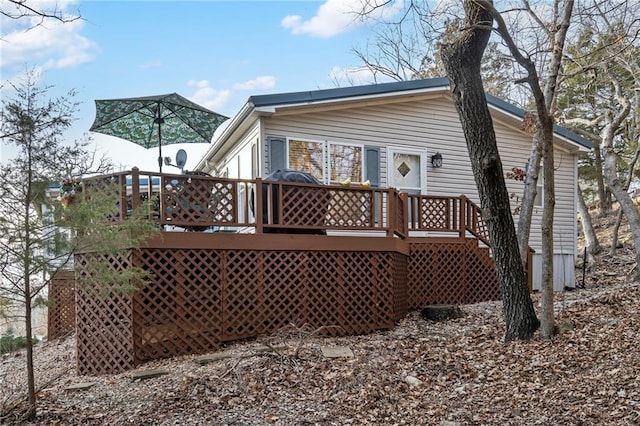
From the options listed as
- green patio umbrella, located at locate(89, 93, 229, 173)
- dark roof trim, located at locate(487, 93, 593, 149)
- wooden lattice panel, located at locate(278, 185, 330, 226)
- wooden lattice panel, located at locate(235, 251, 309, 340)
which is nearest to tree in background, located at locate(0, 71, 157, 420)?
wooden lattice panel, located at locate(235, 251, 309, 340)

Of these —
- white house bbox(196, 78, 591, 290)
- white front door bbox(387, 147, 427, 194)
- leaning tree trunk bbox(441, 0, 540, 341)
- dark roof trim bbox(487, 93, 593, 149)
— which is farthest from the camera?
dark roof trim bbox(487, 93, 593, 149)

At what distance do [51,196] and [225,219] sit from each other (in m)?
2.31

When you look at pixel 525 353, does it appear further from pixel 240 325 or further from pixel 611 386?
pixel 240 325

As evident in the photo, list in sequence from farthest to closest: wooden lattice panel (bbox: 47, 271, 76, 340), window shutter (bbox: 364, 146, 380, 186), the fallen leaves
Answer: wooden lattice panel (bbox: 47, 271, 76, 340) < window shutter (bbox: 364, 146, 380, 186) < the fallen leaves

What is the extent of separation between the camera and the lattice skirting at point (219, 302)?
604 cm

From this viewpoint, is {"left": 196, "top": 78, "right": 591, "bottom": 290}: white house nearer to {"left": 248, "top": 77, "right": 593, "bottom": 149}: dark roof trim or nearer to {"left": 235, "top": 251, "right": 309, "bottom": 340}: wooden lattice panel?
{"left": 248, "top": 77, "right": 593, "bottom": 149}: dark roof trim

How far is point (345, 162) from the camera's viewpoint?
32.8ft

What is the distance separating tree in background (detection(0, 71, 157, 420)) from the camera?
165 inches

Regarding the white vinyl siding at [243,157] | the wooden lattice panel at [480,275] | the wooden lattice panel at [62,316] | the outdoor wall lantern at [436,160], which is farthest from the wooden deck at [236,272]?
the wooden lattice panel at [62,316]

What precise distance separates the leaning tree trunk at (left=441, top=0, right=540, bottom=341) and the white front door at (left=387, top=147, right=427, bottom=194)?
4.42 meters

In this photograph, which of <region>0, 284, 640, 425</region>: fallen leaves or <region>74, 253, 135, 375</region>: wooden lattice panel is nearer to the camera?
<region>0, 284, 640, 425</region>: fallen leaves

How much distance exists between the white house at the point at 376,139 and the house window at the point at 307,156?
19 millimetres

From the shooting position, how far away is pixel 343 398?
4.50 metres

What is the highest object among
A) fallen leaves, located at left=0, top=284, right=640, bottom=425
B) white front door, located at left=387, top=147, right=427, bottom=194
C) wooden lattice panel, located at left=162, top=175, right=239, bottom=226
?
white front door, located at left=387, top=147, right=427, bottom=194
